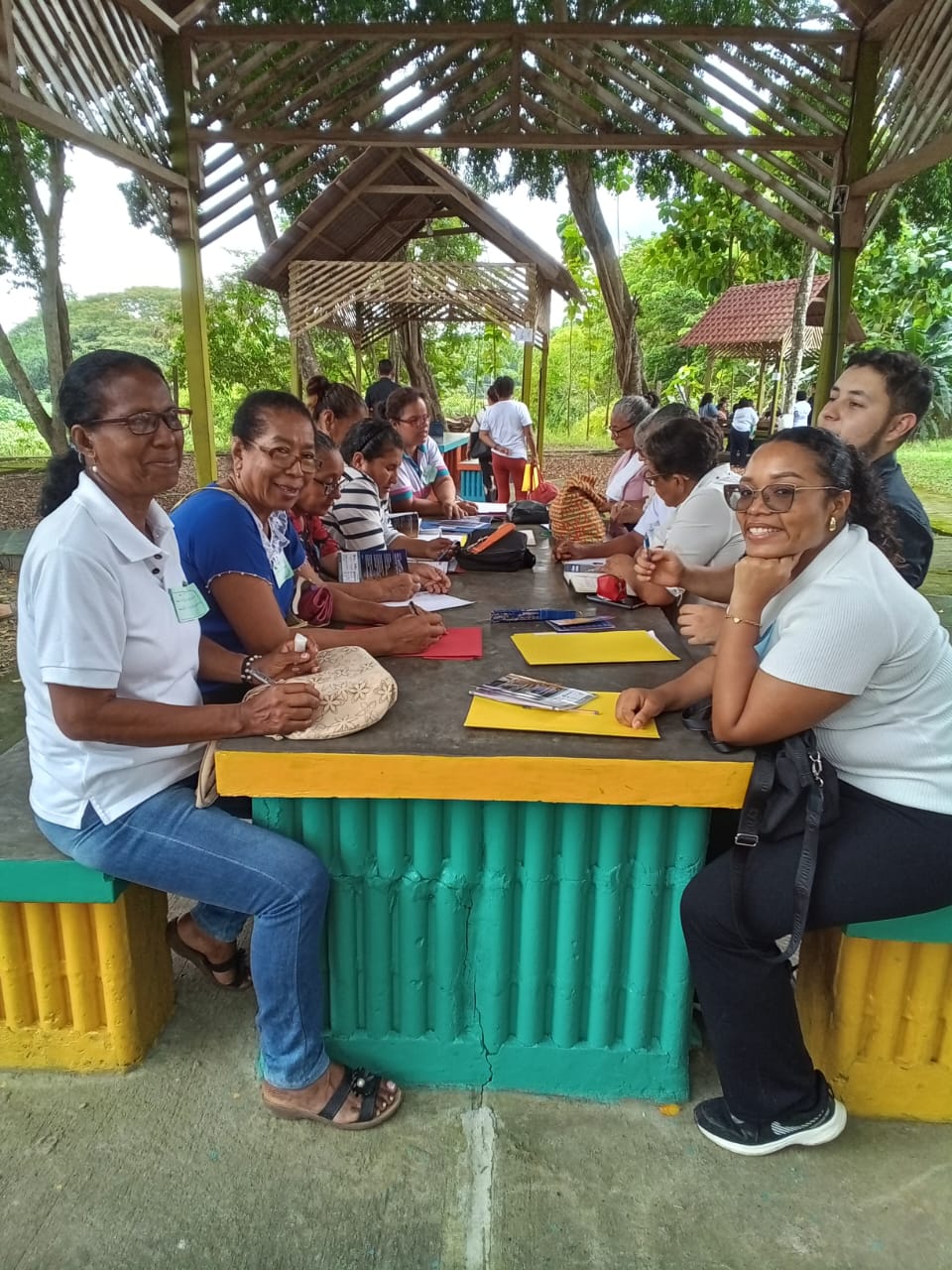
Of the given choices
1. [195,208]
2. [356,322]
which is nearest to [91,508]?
[195,208]

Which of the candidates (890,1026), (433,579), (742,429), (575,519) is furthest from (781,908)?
(742,429)

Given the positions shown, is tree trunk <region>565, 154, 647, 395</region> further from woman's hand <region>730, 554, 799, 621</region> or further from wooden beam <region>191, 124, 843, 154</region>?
woman's hand <region>730, 554, 799, 621</region>

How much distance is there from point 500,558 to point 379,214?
8.91 meters

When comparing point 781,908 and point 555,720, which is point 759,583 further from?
point 781,908

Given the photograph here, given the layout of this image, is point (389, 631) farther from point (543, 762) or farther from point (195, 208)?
point (195, 208)

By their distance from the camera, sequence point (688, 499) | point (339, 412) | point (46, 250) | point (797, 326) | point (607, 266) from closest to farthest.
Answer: point (688, 499) < point (339, 412) < point (46, 250) < point (797, 326) < point (607, 266)

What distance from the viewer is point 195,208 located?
5.94m

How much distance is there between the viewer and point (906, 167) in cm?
484

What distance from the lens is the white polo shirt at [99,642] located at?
1.62 meters

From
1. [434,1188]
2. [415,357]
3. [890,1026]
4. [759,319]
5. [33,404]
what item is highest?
[759,319]

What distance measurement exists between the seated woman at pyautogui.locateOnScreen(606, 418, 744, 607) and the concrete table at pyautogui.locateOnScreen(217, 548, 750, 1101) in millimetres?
907

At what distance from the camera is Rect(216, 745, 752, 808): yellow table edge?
1.67 meters

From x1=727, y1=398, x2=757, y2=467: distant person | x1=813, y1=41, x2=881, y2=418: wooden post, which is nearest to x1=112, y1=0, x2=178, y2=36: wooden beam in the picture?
x1=813, y1=41, x2=881, y2=418: wooden post

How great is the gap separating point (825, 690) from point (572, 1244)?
1.15m
